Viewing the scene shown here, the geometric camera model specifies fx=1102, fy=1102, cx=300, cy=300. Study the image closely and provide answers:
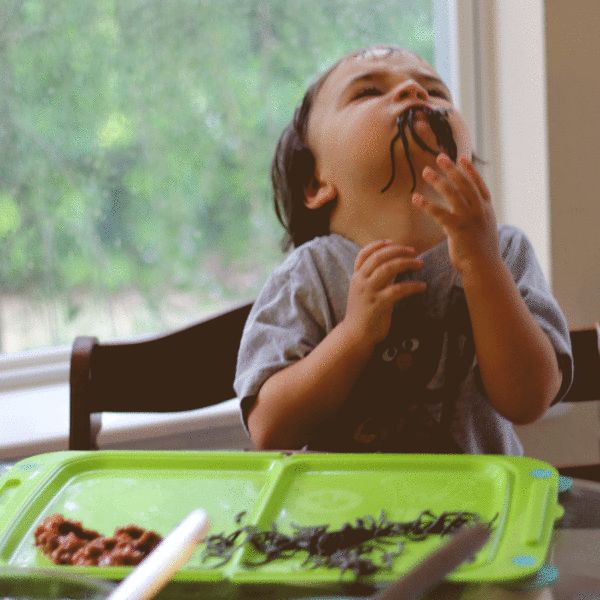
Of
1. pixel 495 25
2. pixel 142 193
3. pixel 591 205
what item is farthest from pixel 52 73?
pixel 591 205

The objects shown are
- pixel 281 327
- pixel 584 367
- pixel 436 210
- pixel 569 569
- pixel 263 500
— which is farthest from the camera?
pixel 584 367

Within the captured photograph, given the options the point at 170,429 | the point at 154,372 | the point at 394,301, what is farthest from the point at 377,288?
the point at 170,429

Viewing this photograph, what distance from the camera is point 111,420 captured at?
143cm

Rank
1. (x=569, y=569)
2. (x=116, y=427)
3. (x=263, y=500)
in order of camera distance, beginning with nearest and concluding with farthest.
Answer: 1. (x=569, y=569)
2. (x=263, y=500)
3. (x=116, y=427)

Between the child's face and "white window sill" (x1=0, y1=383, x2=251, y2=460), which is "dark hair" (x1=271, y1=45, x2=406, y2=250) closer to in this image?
the child's face

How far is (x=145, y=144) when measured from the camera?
5.03ft

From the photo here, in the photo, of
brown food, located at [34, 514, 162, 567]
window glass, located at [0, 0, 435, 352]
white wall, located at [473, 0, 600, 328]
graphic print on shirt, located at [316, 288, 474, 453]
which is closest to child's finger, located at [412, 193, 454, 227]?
graphic print on shirt, located at [316, 288, 474, 453]

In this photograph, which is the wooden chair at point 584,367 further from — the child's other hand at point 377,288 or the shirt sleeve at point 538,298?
the child's other hand at point 377,288

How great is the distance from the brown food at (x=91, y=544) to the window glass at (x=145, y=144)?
2.82 feet

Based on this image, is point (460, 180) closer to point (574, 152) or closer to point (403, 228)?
point (403, 228)

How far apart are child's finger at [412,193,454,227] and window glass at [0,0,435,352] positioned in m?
0.72

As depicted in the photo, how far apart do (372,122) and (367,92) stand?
2.3 inches

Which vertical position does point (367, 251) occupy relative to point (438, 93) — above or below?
below

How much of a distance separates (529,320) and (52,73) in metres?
0.84
